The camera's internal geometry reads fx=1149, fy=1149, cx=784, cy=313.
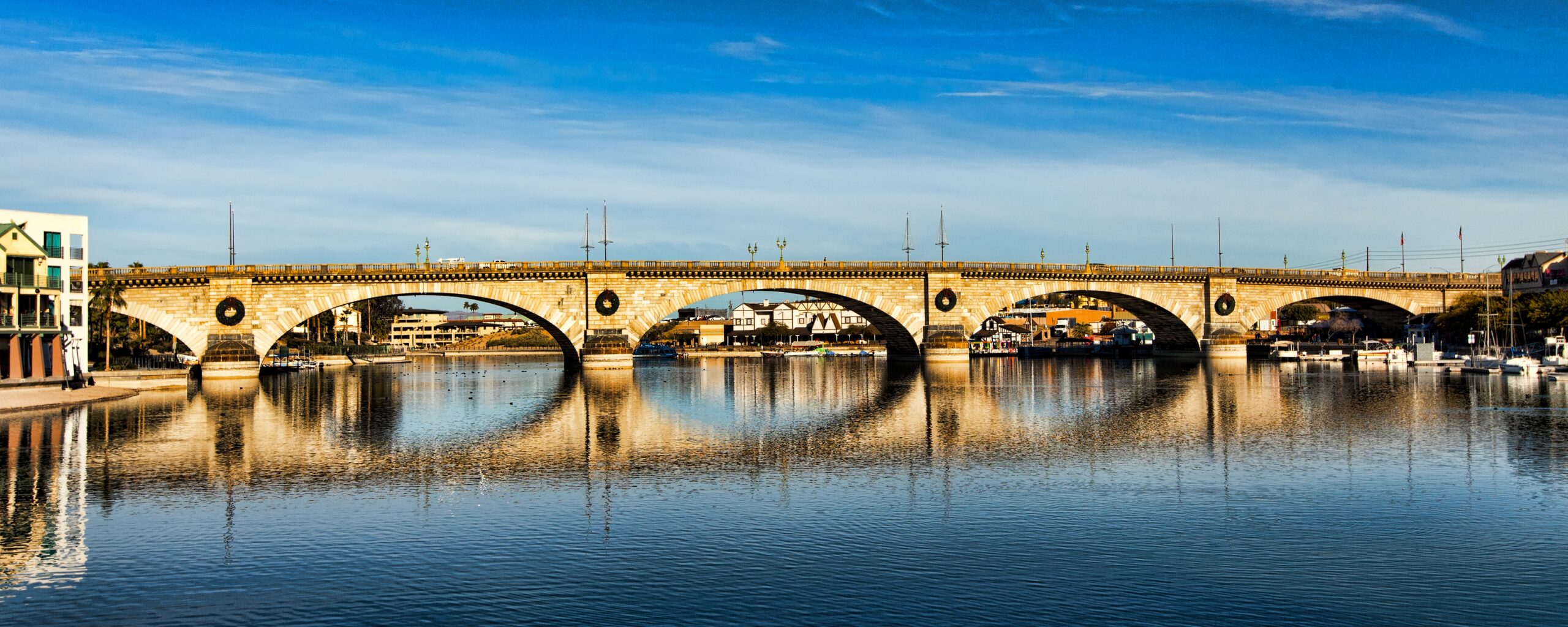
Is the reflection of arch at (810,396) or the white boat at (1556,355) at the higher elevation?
the white boat at (1556,355)

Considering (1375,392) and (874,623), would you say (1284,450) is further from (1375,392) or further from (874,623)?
(1375,392)

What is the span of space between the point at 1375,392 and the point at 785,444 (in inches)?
1365

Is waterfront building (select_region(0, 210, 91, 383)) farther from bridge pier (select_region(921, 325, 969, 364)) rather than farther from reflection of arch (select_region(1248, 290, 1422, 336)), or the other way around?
reflection of arch (select_region(1248, 290, 1422, 336))

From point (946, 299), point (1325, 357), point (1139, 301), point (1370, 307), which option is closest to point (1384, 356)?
point (1325, 357)

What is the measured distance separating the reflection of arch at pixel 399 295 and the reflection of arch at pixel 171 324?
332 centimetres

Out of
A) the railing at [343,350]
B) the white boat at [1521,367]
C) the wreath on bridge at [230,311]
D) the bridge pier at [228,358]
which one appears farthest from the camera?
the railing at [343,350]

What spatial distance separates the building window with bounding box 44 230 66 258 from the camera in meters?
57.3

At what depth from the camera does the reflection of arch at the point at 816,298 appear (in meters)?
83.0

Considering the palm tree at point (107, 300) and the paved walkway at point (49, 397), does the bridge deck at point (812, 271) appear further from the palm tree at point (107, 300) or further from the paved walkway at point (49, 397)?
the paved walkway at point (49, 397)

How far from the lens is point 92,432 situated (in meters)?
37.7

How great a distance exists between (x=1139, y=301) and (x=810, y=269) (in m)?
30.9

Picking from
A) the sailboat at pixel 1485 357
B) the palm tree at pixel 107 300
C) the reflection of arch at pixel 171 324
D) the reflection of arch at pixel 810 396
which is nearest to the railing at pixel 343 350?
the reflection of arch at pixel 810 396

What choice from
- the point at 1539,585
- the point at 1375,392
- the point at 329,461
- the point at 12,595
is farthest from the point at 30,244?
the point at 1375,392

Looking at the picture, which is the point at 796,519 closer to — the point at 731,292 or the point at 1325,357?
the point at 731,292
